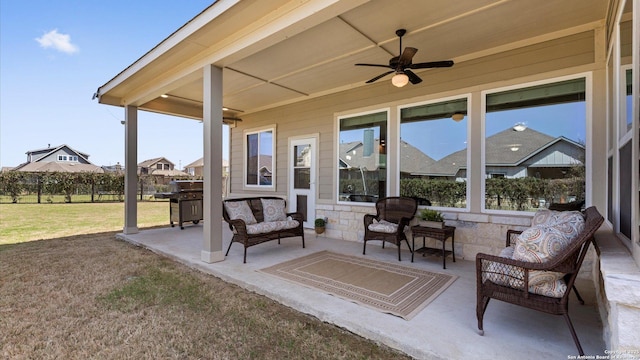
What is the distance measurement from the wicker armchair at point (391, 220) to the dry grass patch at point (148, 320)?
6.83 ft

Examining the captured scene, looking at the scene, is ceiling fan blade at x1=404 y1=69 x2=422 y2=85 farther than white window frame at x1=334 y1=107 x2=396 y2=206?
No

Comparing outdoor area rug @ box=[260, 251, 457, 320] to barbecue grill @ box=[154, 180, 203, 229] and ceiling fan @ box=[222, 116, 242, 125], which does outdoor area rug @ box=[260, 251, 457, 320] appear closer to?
barbecue grill @ box=[154, 180, 203, 229]

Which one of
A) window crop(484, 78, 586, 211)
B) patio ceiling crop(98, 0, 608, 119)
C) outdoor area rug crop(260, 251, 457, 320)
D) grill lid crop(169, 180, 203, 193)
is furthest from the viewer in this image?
grill lid crop(169, 180, 203, 193)

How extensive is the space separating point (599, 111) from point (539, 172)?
0.94 m

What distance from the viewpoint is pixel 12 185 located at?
12250 mm

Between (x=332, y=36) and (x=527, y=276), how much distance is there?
134 inches

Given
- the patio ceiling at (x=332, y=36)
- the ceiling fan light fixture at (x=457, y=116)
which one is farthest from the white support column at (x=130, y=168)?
the ceiling fan light fixture at (x=457, y=116)

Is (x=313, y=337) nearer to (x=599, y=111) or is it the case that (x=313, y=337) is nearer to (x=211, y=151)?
(x=211, y=151)

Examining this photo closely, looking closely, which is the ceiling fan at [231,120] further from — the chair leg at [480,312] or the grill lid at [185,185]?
the chair leg at [480,312]

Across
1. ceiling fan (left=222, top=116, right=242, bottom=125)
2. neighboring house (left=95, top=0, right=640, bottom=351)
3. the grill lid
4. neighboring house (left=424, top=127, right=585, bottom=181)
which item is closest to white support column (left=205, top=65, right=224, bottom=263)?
neighboring house (left=95, top=0, right=640, bottom=351)

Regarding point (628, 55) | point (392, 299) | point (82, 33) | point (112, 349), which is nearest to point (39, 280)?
point (112, 349)

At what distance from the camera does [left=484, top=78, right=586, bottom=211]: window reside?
3.66 meters

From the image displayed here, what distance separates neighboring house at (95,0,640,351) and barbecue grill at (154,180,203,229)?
93cm

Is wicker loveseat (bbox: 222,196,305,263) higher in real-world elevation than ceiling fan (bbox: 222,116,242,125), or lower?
lower
